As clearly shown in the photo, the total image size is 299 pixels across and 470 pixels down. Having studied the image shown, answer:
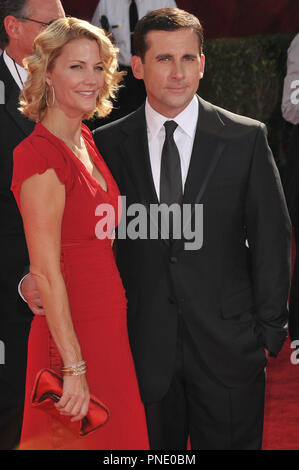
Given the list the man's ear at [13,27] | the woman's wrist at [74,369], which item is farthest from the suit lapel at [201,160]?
the man's ear at [13,27]

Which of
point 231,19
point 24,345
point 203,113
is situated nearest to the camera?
point 203,113

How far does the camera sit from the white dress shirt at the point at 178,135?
2.35 meters

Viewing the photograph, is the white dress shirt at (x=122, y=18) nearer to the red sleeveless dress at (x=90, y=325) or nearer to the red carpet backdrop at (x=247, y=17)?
the red carpet backdrop at (x=247, y=17)

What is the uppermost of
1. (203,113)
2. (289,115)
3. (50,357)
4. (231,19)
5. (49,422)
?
(231,19)

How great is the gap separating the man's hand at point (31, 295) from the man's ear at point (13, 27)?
1173mm

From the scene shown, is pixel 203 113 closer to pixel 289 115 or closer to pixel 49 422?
pixel 49 422

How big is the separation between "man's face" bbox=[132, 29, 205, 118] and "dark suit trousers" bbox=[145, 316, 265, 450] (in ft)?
2.28

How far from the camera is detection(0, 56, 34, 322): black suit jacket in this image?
2.86m

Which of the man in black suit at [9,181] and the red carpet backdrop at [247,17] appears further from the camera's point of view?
the red carpet backdrop at [247,17]

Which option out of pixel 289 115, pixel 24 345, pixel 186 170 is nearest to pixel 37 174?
pixel 186 170

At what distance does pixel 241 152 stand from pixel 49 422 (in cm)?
101

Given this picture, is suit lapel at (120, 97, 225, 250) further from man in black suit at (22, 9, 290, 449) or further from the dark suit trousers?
the dark suit trousers

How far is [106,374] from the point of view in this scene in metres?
2.29

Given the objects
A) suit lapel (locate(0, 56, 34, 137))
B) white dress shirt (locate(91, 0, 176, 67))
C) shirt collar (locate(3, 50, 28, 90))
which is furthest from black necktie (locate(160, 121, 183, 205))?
white dress shirt (locate(91, 0, 176, 67))
